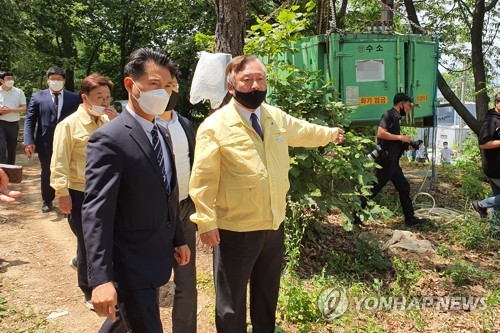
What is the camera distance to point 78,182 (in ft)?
12.4

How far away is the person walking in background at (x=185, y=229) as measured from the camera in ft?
10.1

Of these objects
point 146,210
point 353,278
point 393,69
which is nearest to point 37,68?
point 393,69

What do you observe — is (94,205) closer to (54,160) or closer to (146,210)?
(146,210)

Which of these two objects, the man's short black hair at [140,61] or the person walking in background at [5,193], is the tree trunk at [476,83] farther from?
the person walking in background at [5,193]

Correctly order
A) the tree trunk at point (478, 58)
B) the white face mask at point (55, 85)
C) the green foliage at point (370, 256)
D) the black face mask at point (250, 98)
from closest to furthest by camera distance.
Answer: the black face mask at point (250, 98), the green foliage at point (370, 256), the white face mask at point (55, 85), the tree trunk at point (478, 58)

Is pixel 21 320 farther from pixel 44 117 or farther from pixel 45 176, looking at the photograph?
pixel 44 117

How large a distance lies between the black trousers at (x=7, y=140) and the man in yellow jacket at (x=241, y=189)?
15.8 feet

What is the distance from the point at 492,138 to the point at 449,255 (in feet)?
5.27

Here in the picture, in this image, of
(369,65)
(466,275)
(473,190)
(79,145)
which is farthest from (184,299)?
(473,190)

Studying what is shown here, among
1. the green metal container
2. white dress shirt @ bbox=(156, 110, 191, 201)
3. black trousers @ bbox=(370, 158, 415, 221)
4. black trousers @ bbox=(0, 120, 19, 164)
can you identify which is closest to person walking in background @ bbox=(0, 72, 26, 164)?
black trousers @ bbox=(0, 120, 19, 164)

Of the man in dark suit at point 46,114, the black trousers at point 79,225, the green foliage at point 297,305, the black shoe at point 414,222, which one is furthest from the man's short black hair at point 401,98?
the black trousers at point 79,225

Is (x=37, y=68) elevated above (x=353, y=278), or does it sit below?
above

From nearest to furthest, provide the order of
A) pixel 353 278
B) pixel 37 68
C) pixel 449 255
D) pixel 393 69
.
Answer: pixel 353 278, pixel 449 255, pixel 393 69, pixel 37 68

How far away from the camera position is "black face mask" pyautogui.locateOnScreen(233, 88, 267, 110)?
9.79 feet
